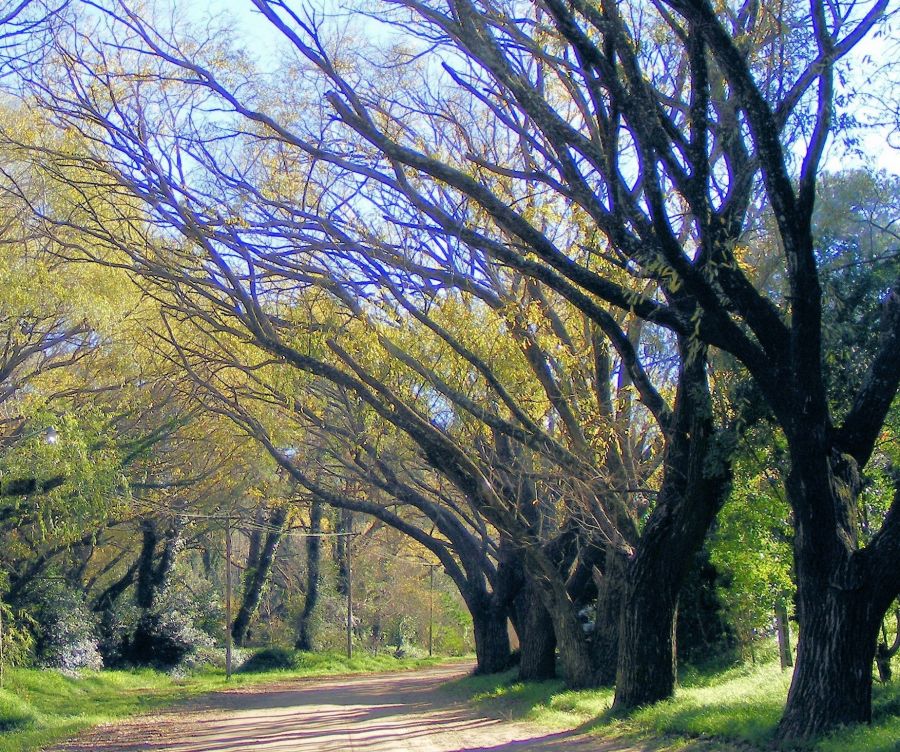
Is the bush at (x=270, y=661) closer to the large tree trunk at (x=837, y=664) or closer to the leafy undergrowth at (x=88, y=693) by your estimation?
the leafy undergrowth at (x=88, y=693)

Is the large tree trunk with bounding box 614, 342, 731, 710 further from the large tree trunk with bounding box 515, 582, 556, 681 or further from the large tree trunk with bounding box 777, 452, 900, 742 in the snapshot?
the large tree trunk with bounding box 515, 582, 556, 681

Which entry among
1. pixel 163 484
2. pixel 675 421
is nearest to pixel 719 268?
pixel 675 421

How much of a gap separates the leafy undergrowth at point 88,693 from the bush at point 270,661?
0.90 feet

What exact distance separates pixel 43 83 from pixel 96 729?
11178mm

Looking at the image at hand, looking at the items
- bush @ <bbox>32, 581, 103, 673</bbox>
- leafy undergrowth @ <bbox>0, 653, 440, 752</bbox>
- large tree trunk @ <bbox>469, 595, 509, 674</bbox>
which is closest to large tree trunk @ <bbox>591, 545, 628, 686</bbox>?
large tree trunk @ <bbox>469, 595, 509, 674</bbox>

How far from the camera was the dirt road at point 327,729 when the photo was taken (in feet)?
47.1

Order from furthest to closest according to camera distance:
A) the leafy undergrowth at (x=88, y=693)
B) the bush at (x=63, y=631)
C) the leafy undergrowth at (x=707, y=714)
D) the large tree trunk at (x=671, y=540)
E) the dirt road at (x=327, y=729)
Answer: the bush at (x=63, y=631), the leafy undergrowth at (x=88, y=693), the dirt road at (x=327, y=729), the large tree trunk at (x=671, y=540), the leafy undergrowth at (x=707, y=714)

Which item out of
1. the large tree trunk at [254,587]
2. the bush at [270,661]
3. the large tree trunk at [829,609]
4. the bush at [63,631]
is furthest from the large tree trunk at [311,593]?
the large tree trunk at [829,609]

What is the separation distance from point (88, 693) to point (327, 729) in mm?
13364

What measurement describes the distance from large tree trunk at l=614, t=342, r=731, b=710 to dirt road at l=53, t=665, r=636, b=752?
4.72 feet

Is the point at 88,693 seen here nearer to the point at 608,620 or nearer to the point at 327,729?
the point at 327,729

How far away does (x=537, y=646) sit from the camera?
2336 centimetres

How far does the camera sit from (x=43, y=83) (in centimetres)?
1504

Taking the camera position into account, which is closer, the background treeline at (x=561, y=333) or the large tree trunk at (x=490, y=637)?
the background treeline at (x=561, y=333)
